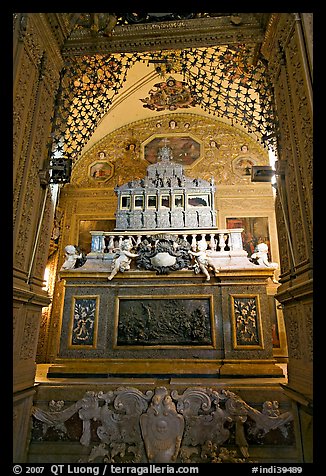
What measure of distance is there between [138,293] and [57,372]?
60.1 inches

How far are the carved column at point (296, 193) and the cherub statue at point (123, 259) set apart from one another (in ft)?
7.98

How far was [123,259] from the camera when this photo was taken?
5.00 metres

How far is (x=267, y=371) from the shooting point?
4.07 meters

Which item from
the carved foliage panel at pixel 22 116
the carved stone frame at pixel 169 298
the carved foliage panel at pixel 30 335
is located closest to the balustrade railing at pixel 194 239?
the carved stone frame at pixel 169 298

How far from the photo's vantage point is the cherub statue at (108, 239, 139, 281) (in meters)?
4.90

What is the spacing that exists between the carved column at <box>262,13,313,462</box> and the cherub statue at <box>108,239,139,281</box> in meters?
2.43

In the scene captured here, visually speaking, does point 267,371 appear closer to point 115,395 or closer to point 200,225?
point 115,395

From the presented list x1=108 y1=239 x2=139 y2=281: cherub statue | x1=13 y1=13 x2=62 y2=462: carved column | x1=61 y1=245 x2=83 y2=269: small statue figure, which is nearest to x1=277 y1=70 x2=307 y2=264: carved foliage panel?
x1=13 y1=13 x2=62 y2=462: carved column

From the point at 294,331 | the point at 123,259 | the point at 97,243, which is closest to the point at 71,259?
the point at 97,243

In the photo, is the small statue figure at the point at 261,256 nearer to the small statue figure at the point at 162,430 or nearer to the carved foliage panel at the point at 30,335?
the small statue figure at the point at 162,430

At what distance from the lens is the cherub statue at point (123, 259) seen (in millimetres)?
4903

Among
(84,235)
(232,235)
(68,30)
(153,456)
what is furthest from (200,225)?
(153,456)

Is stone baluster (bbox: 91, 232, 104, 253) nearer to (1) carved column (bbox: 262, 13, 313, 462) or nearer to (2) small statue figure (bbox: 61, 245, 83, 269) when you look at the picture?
(2) small statue figure (bbox: 61, 245, 83, 269)

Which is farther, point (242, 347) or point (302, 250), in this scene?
point (242, 347)
